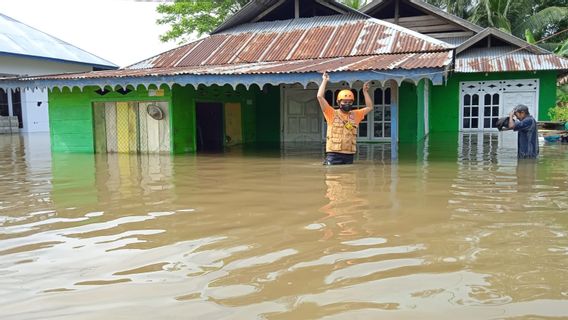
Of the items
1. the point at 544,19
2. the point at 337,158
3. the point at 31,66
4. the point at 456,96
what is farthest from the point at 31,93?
the point at 544,19

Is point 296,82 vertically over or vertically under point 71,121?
over

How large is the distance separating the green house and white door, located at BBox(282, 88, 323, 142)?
0.03 metres

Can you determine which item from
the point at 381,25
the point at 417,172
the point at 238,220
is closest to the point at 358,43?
the point at 381,25

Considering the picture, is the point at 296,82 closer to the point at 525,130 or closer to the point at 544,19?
the point at 525,130

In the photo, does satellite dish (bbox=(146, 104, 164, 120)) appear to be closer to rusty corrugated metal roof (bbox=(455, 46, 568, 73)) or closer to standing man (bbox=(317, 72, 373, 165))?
standing man (bbox=(317, 72, 373, 165))

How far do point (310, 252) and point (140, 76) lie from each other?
28.5 ft

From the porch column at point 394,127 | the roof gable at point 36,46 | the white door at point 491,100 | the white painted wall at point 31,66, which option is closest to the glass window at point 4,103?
the white painted wall at point 31,66

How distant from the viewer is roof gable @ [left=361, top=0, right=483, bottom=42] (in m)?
19.7

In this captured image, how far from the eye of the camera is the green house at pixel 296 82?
1146 cm

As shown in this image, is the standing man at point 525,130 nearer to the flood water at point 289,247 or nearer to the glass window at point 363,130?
the flood water at point 289,247

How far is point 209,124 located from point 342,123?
816 cm

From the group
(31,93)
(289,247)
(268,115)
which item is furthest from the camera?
(31,93)

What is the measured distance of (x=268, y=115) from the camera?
58.1ft

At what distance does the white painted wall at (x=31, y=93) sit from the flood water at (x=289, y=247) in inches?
712
